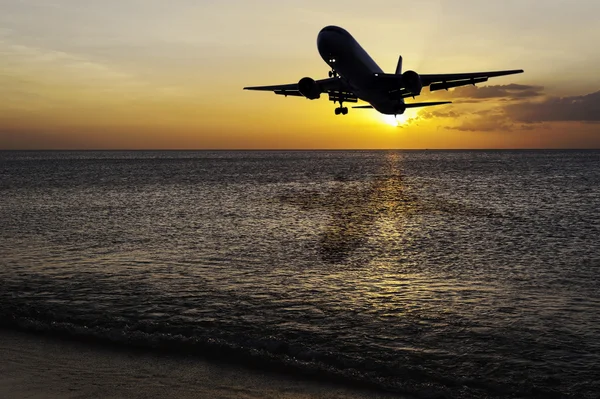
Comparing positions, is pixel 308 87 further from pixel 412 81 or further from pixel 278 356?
pixel 278 356

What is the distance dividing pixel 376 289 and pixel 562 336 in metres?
7.21

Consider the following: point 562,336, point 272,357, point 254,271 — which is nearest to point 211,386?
point 272,357

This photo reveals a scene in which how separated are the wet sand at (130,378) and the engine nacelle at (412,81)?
37.0 m

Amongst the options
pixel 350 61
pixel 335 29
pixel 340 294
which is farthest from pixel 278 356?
pixel 335 29

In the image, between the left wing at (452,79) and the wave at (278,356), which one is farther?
the left wing at (452,79)

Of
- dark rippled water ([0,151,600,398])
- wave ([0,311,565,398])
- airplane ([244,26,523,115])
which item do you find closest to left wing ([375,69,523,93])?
airplane ([244,26,523,115])

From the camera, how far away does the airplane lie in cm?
4181

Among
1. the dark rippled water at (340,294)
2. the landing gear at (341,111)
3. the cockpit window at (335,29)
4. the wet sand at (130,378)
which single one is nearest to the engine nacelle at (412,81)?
the cockpit window at (335,29)

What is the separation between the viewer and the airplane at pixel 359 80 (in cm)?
4181

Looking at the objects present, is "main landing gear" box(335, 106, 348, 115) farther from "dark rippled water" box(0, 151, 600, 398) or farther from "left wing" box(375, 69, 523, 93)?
"dark rippled water" box(0, 151, 600, 398)

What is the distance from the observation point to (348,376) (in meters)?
12.0

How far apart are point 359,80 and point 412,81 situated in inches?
175

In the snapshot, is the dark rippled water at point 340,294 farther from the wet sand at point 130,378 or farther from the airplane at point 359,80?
the airplane at point 359,80

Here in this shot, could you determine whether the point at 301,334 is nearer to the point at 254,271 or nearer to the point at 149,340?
the point at 149,340
